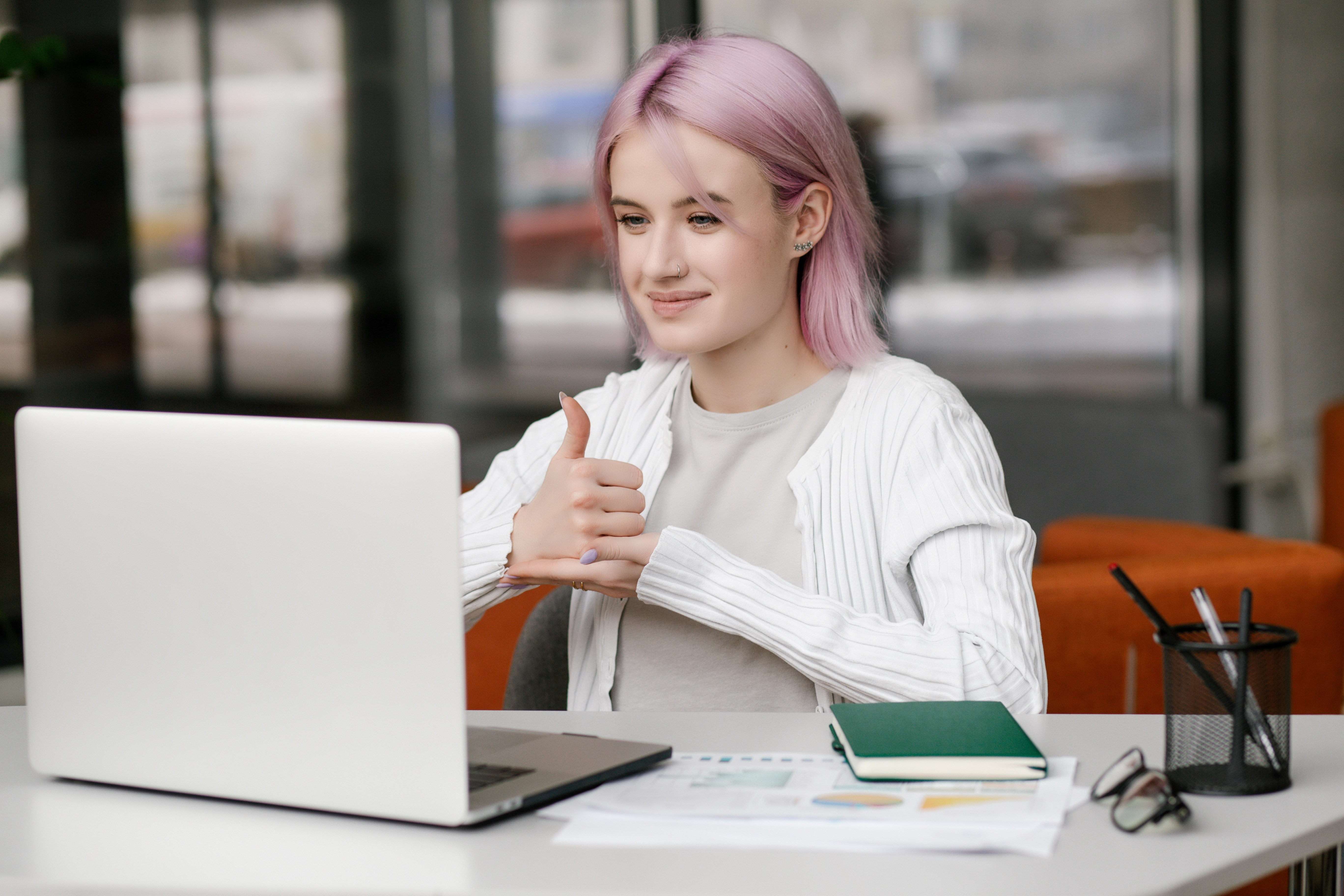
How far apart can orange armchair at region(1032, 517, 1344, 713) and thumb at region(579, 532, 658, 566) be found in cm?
100

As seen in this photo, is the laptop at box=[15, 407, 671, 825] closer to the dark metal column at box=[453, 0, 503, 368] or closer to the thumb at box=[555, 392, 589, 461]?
the thumb at box=[555, 392, 589, 461]

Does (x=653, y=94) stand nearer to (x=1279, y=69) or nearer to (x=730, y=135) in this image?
(x=730, y=135)

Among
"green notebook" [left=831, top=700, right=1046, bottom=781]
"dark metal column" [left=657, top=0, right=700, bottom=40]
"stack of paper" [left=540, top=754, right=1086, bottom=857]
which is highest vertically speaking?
"dark metal column" [left=657, top=0, right=700, bottom=40]

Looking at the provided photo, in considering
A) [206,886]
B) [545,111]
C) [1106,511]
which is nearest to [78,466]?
[206,886]

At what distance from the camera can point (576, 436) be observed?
1443 mm

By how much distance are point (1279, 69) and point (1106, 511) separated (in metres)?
1.89

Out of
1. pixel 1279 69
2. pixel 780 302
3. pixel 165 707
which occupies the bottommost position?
pixel 165 707

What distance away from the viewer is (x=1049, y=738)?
1.23 meters

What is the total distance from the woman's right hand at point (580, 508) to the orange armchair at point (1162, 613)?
1.01 meters

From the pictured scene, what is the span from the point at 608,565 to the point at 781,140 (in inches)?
19.8

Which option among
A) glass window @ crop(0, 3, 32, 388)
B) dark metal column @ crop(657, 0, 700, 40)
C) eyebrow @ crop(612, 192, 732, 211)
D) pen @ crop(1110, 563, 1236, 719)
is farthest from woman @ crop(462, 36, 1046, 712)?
dark metal column @ crop(657, 0, 700, 40)

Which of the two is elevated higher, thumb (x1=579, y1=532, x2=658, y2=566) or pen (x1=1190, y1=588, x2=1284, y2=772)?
thumb (x1=579, y1=532, x2=658, y2=566)

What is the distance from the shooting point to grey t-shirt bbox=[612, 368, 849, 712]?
1.56 metres

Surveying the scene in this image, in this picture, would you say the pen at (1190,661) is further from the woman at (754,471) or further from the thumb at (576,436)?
the thumb at (576,436)
